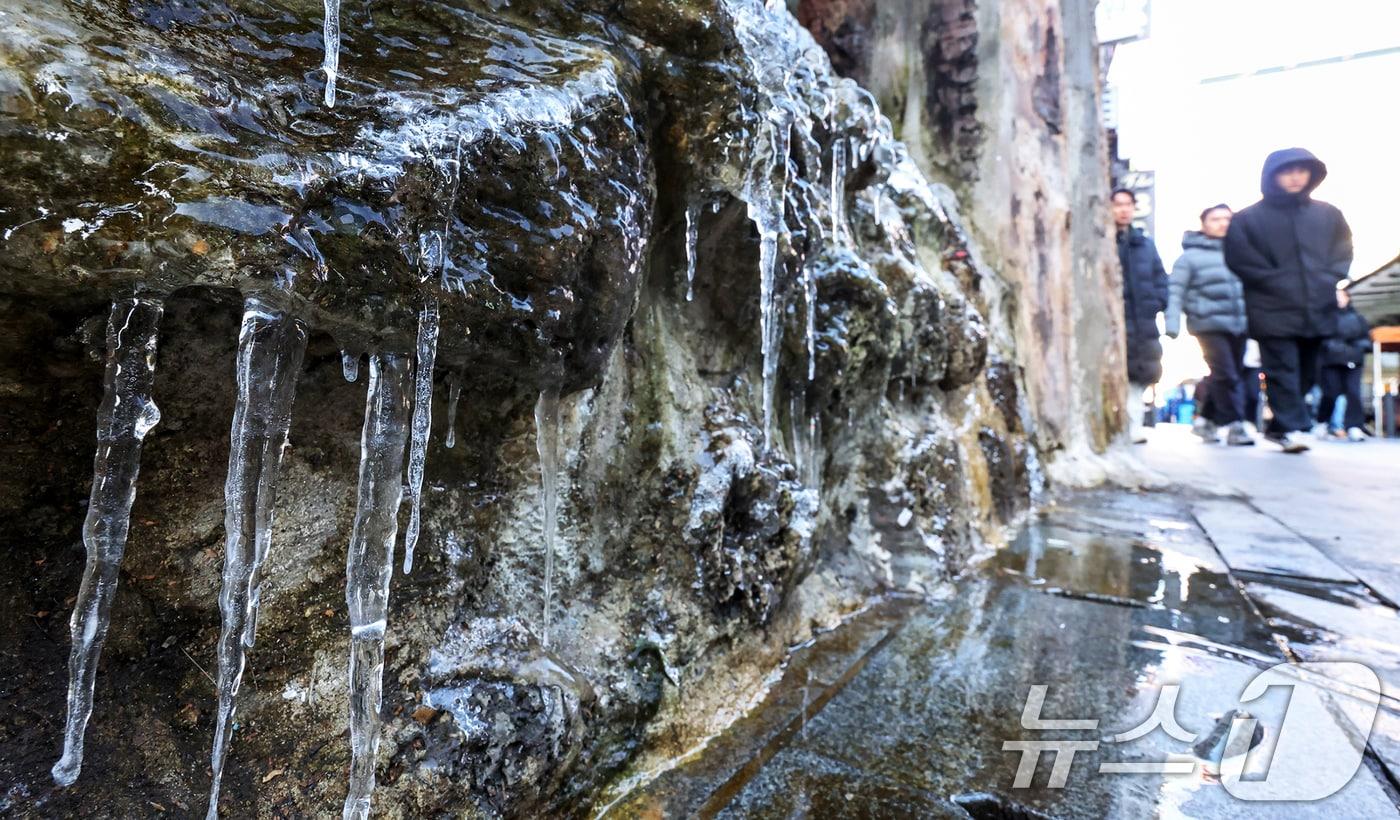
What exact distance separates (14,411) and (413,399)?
59 cm

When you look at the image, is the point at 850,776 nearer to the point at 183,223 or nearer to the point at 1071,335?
the point at 183,223

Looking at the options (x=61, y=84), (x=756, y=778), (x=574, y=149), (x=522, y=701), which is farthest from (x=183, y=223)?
(x=756, y=778)

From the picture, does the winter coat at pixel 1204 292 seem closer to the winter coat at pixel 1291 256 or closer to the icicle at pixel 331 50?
the winter coat at pixel 1291 256

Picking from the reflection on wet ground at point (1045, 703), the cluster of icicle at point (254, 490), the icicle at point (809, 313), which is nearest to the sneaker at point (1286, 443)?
the reflection on wet ground at point (1045, 703)

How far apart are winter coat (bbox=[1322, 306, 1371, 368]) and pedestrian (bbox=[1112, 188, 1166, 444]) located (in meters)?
1.91

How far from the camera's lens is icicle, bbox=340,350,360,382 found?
1.30 m

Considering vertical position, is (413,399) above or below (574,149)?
below

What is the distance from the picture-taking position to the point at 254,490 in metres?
1.22

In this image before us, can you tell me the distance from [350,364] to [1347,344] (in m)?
11.7

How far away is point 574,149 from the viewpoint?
147cm

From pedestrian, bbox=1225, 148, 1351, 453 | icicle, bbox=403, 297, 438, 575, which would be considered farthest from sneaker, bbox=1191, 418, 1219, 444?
icicle, bbox=403, 297, 438, 575

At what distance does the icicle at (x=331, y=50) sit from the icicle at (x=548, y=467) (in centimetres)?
73

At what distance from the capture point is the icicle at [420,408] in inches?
50.1

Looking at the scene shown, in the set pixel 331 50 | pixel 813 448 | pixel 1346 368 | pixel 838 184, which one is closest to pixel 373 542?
pixel 331 50
